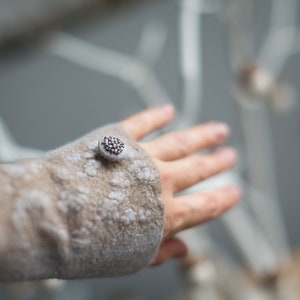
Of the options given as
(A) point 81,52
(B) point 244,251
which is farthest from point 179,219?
(A) point 81,52

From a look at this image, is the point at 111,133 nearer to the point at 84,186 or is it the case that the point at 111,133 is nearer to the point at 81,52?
the point at 84,186

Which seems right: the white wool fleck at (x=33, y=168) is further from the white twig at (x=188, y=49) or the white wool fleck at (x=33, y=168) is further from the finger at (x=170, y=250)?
the white twig at (x=188, y=49)

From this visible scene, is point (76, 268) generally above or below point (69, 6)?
below

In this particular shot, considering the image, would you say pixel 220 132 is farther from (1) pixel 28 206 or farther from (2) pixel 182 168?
(1) pixel 28 206

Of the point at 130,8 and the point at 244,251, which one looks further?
the point at 130,8

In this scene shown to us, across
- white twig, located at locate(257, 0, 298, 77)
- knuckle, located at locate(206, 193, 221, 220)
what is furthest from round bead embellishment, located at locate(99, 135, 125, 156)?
white twig, located at locate(257, 0, 298, 77)

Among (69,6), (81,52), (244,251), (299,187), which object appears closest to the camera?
Answer: (244,251)
